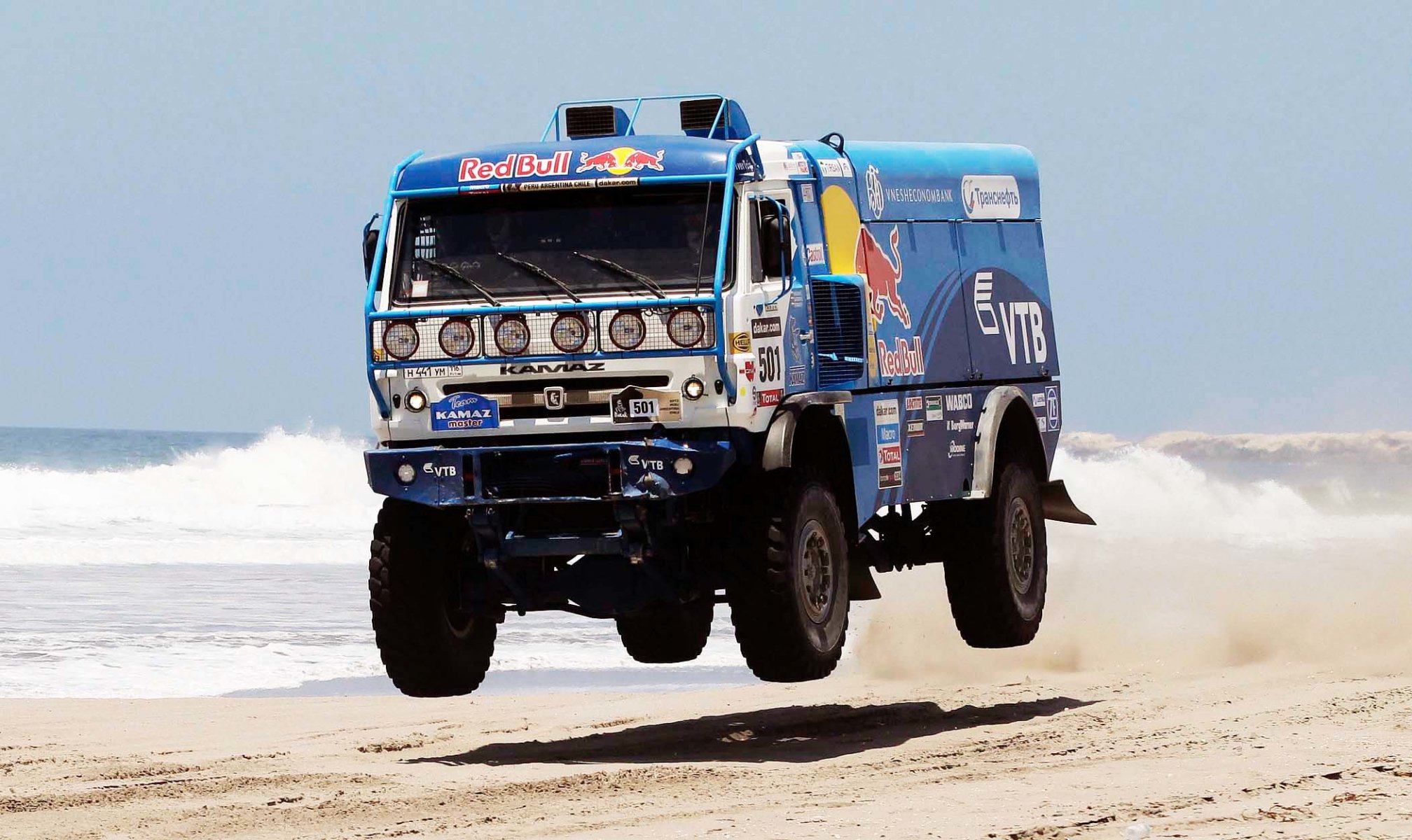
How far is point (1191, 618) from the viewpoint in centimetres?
1831

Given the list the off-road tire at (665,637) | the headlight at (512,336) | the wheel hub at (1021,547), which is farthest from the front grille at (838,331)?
the off-road tire at (665,637)

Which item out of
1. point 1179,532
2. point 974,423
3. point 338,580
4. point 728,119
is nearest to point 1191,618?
point 974,423

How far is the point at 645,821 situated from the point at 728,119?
15.9 ft

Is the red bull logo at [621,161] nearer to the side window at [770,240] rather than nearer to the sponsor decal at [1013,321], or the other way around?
the side window at [770,240]

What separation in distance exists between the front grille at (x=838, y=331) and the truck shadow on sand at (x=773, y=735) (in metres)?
2.13

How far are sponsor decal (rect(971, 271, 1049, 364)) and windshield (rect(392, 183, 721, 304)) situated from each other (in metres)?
3.73

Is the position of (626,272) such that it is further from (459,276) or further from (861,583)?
(861,583)

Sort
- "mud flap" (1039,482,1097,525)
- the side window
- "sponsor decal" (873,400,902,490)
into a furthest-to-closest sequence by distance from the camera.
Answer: "mud flap" (1039,482,1097,525) < "sponsor decal" (873,400,902,490) < the side window

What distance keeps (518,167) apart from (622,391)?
1401mm

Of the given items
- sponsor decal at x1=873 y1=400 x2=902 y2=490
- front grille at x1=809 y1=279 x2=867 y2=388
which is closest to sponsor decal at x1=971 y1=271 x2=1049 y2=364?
sponsor decal at x1=873 y1=400 x2=902 y2=490

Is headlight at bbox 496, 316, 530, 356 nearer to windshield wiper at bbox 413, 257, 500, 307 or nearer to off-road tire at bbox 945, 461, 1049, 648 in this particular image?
windshield wiper at bbox 413, 257, 500, 307

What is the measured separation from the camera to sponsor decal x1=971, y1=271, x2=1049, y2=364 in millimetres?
14586

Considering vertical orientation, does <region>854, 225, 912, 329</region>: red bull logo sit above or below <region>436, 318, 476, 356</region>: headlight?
above

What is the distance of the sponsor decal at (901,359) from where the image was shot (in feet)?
42.3
